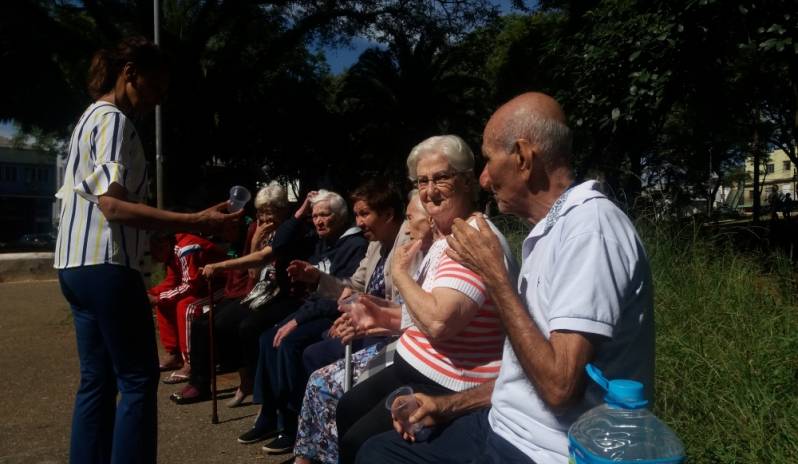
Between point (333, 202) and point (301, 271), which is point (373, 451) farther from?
point (333, 202)

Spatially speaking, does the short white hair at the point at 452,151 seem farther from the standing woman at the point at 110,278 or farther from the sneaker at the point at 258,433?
the sneaker at the point at 258,433

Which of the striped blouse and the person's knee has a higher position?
the striped blouse

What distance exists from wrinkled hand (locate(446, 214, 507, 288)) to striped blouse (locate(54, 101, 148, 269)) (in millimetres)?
1505

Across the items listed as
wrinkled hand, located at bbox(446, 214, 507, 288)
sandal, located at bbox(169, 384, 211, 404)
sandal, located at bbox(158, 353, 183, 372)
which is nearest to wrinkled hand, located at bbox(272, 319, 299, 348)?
sandal, located at bbox(169, 384, 211, 404)

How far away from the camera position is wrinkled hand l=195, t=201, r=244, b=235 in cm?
297

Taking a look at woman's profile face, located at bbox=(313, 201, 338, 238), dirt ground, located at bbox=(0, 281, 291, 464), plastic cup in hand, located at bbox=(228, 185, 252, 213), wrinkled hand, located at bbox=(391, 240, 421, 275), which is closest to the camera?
wrinkled hand, located at bbox=(391, 240, 421, 275)

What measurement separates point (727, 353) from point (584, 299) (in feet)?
7.05

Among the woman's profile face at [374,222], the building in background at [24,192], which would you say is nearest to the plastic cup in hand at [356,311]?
the woman's profile face at [374,222]

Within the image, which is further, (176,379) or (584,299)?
(176,379)

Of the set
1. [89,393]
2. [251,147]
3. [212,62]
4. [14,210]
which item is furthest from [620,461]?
[14,210]

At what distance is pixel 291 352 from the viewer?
13.6 feet

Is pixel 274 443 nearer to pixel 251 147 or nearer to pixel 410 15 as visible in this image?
pixel 410 15

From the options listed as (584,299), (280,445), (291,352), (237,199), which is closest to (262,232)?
(291,352)

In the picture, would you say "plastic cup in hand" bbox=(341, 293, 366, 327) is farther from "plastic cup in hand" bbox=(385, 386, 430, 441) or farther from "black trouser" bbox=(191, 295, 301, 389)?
"black trouser" bbox=(191, 295, 301, 389)
